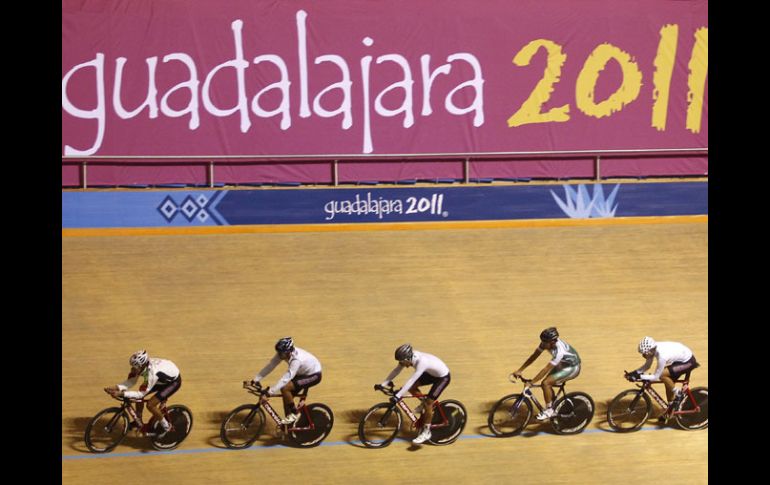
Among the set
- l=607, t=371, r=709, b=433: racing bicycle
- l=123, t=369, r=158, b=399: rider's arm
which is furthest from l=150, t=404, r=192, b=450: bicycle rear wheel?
l=607, t=371, r=709, b=433: racing bicycle

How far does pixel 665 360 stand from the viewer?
8.57 m

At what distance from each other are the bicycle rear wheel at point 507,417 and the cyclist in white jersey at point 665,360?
110cm

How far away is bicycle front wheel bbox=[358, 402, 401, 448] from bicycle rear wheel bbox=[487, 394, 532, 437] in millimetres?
911

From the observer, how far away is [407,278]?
965cm

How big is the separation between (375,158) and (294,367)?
11.6 ft

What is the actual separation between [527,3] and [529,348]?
4.42m

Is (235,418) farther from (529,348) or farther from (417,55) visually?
(417,55)

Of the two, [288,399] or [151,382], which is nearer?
[151,382]

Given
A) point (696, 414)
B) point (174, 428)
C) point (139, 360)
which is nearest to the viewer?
point (139, 360)

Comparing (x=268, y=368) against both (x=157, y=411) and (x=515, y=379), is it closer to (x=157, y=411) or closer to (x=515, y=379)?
(x=157, y=411)

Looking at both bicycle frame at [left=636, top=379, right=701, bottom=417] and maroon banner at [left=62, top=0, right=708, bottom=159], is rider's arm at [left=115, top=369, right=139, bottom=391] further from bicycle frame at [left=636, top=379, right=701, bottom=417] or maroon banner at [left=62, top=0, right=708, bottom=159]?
bicycle frame at [left=636, top=379, right=701, bottom=417]

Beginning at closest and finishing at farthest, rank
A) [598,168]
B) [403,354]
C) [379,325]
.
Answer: [403,354] < [379,325] < [598,168]

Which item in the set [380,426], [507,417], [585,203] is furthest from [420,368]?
[585,203]

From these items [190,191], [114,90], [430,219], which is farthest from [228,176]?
[430,219]
